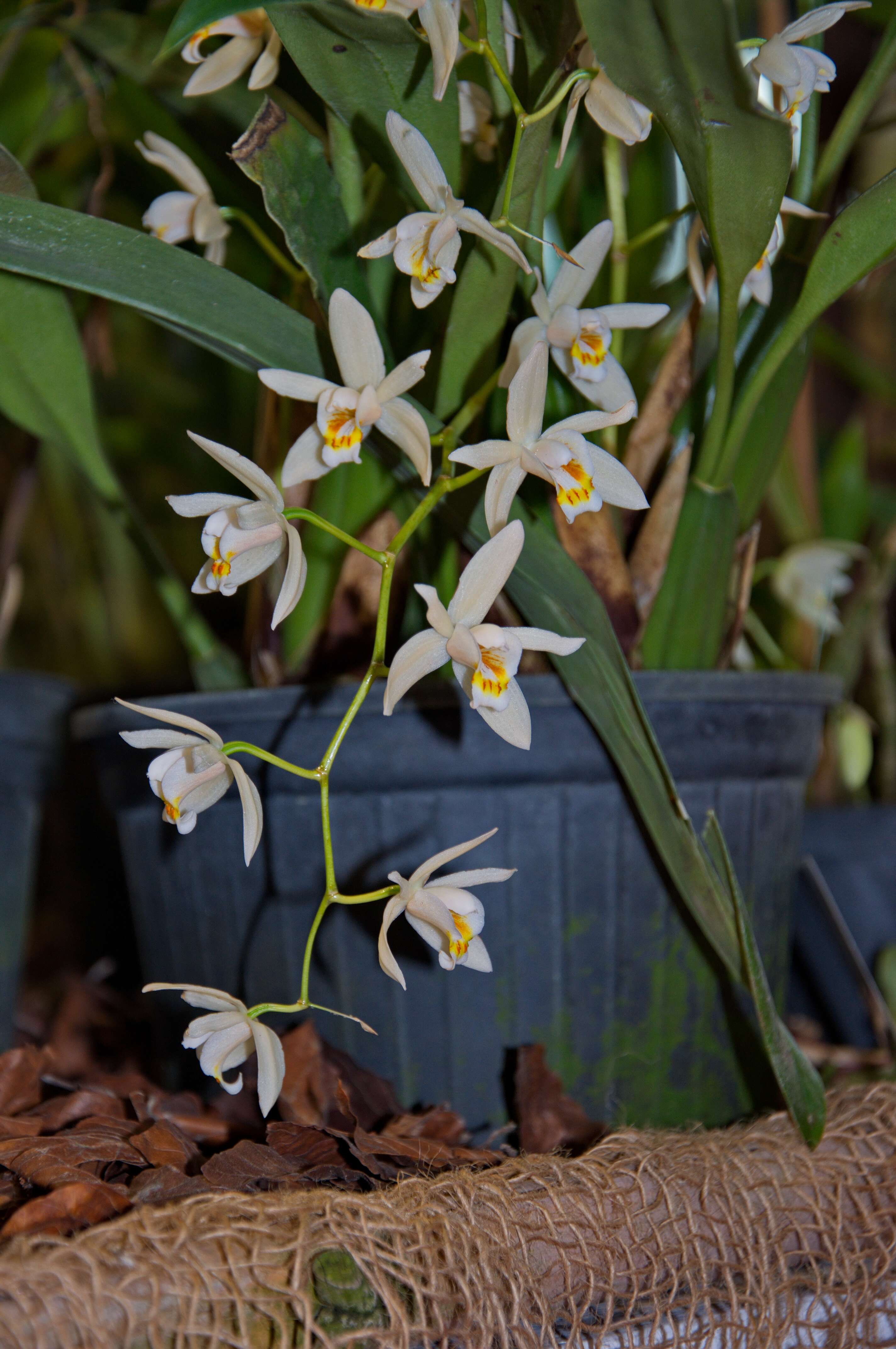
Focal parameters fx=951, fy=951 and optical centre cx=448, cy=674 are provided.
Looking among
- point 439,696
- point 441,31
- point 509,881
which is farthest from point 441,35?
point 509,881

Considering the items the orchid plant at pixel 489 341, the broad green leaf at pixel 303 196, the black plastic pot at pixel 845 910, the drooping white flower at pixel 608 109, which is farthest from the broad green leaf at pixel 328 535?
the black plastic pot at pixel 845 910

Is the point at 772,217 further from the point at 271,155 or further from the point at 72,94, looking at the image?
the point at 72,94

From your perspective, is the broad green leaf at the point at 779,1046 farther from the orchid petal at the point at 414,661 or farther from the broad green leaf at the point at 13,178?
the broad green leaf at the point at 13,178

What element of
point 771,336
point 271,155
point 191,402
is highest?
point 271,155

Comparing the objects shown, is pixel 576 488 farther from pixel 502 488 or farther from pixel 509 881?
pixel 509 881

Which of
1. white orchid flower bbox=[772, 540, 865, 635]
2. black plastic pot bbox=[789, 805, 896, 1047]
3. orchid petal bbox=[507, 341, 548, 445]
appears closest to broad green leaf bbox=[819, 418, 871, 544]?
white orchid flower bbox=[772, 540, 865, 635]

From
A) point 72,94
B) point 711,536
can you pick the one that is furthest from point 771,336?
point 72,94

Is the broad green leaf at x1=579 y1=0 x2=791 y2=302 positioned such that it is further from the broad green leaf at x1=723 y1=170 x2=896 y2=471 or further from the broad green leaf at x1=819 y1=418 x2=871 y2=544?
the broad green leaf at x1=819 y1=418 x2=871 y2=544
